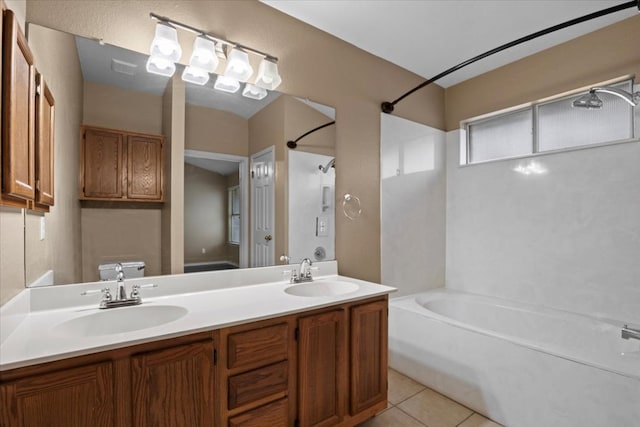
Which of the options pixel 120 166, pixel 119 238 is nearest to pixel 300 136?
pixel 120 166

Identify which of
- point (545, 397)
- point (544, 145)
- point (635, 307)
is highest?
point (544, 145)

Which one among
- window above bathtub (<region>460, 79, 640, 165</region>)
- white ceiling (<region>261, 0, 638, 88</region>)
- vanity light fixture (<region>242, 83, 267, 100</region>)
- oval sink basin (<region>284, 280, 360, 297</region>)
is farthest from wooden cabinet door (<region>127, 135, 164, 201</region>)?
window above bathtub (<region>460, 79, 640, 165</region>)

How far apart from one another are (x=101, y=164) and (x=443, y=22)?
95.4 inches

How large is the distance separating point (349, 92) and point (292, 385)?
214 cm

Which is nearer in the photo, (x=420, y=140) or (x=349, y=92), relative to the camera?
(x=349, y=92)

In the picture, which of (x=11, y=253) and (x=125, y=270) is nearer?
(x=11, y=253)

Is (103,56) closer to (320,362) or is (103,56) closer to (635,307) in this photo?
(320,362)

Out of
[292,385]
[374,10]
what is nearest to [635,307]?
[292,385]

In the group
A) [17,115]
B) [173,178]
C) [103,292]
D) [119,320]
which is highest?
[17,115]

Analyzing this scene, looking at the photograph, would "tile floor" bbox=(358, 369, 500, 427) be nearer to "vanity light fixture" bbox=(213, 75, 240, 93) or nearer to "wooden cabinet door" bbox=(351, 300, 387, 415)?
"wooden cabinet door" bbox=(351, 300, 387, 415)

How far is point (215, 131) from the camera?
193 centimetres

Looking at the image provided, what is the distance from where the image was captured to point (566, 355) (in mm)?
1743

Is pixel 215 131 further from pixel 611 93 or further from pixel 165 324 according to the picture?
pixel 611 93

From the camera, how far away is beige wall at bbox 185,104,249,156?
1.84 meters
